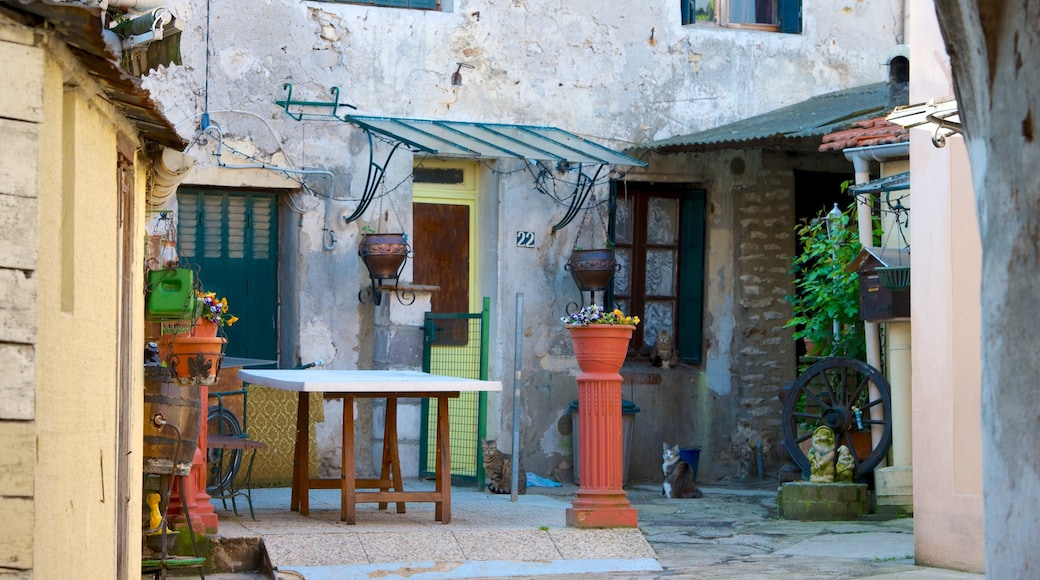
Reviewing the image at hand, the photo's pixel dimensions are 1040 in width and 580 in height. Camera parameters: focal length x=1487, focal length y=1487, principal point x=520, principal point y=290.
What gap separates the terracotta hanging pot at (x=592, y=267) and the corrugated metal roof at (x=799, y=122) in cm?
119

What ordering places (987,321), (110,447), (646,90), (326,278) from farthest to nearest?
(646,90) → (326,278) → (110,447) → (987,321)

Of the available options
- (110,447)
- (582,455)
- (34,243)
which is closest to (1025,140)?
(34,243)

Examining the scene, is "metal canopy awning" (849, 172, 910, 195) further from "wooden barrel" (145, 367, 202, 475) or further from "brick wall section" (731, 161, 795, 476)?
"wooden barrel" (145, 367, 202, 475)

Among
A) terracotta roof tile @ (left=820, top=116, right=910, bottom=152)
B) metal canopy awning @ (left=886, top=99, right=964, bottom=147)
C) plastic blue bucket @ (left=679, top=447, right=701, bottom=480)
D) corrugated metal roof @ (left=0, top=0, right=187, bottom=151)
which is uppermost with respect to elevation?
terracotta roof tile @ (left=820, top=116, right=910, bottom=152)

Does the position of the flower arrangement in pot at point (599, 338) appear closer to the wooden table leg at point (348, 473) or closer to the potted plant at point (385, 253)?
the wooden table leg at point (348, 473)

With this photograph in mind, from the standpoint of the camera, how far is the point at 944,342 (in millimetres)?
8609

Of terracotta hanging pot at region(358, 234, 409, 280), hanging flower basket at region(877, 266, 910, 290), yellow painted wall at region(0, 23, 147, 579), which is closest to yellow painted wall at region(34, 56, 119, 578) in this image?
yellow painted wall at region(0, 23, 147, 579)

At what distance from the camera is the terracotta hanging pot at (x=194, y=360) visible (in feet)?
27.0

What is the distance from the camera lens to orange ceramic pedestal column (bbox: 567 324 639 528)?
9664 millimetres

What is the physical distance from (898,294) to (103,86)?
6.78m

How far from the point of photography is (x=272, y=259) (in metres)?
12.7

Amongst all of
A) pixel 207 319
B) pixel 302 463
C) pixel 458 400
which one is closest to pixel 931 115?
pixel 207 319

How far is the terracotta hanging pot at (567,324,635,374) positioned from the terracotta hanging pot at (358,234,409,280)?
277cm

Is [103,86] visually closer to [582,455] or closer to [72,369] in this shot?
[72,369]
